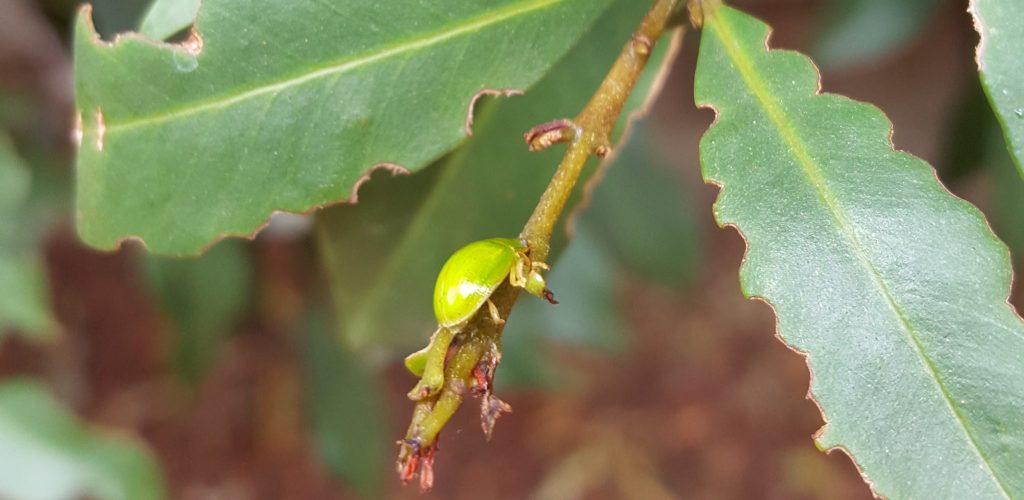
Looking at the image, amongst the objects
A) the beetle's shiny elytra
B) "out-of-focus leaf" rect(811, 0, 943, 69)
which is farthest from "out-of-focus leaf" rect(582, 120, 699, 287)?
the beetle's shiny elytra

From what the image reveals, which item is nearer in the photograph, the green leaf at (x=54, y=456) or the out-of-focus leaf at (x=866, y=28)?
the green leaf at (x=54, y=456)

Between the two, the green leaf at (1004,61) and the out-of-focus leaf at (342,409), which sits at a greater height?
the out-of-focus leaf at (342,409)

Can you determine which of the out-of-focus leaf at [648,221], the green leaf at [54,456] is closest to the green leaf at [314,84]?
the green leaf at [54,456]

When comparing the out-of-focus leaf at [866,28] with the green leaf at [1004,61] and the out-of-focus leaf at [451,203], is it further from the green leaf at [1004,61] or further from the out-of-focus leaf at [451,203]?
the green leaf at [1004,61]

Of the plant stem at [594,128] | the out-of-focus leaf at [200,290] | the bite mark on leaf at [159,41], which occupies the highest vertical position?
the out-of-focus leaf at [200,290]

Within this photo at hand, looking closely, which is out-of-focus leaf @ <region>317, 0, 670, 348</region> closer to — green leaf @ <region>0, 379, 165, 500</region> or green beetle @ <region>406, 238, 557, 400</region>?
green beetle @ <region>406, 238, 557, 400</region>

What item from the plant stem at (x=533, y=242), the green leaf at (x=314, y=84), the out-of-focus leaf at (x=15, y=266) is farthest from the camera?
the out-of-focus leaf at (x=15, y=266)
